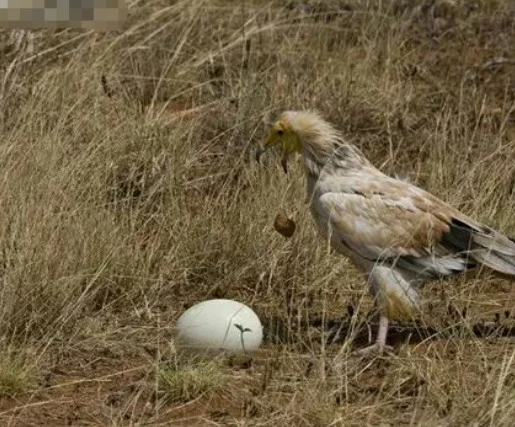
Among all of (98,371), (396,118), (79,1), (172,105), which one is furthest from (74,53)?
(79,1)

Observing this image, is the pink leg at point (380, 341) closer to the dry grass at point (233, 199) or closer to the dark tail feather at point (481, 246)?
the dry grass at point (233, 199)

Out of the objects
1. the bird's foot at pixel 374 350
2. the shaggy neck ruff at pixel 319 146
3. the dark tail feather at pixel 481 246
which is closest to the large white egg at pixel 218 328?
the bird's foot at pixel 374 350

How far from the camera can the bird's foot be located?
209 inches

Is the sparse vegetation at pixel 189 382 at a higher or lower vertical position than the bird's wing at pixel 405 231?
lower

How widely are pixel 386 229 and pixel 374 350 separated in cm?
52

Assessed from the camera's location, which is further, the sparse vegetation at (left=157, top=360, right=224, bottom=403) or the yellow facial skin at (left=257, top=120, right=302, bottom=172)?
the yellow facial skin at (left=257, top=120, right=302, bottom=172)

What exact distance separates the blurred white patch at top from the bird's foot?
1746 mm

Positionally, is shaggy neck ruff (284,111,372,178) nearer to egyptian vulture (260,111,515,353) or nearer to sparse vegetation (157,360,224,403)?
egyptian vulture (260,111,515,353)

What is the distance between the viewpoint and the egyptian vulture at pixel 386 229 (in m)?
5.45

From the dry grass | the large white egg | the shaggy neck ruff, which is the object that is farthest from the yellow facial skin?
the large white egg

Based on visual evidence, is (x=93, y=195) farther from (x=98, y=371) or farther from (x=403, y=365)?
(x=403, y=365)

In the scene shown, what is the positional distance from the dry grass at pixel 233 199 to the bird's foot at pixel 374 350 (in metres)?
0.06

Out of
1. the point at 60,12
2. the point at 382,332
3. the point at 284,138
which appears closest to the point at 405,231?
the point at 382,332

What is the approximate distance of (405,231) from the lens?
5508 millimetres
